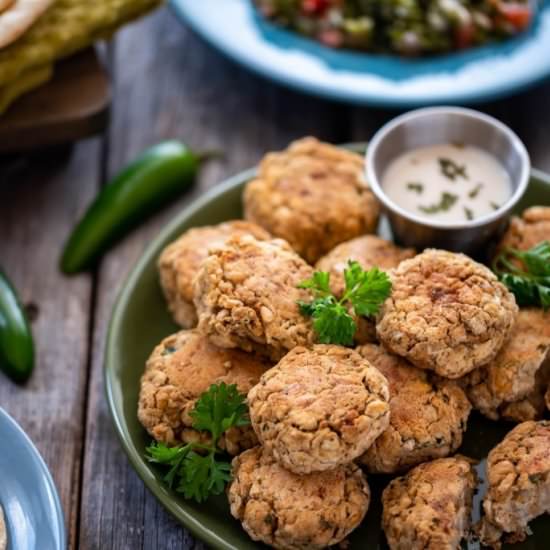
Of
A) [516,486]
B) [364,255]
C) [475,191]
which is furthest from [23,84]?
[516,486]

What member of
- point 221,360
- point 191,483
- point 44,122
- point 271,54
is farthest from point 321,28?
point 191,483

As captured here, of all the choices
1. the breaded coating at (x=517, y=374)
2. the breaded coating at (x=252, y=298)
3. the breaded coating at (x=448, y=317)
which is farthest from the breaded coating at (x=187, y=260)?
the breaded coating at (x=517, y=374)

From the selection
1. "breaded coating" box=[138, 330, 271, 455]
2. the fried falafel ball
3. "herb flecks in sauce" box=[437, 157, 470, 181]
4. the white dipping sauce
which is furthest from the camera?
"herb flecks in sauce" box=[437, 157, 470, 181]

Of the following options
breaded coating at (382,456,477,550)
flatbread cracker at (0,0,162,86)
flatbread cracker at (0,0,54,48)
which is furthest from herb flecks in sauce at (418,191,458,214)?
flatbread cracker at (0,0,54,48)

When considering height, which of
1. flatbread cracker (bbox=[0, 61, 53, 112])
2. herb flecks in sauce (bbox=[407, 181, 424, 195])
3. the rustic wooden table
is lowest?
the rustic wooden table

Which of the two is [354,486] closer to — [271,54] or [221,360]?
[221,360]

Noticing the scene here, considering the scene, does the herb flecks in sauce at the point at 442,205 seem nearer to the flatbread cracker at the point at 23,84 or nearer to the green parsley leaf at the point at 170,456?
the green parsley leaf at the point at 170,456

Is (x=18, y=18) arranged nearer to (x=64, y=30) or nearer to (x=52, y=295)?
(x=64, y=30)

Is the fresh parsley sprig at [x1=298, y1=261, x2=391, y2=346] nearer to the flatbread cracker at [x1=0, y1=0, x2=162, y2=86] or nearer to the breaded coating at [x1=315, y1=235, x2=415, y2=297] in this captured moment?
the breaded coating at [x1=315, y1=235, x2=415, y2=297]
